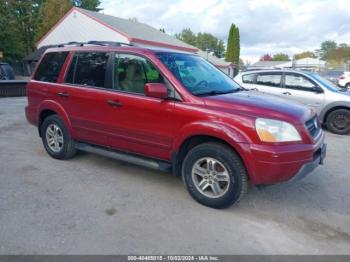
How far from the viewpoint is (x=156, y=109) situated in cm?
411

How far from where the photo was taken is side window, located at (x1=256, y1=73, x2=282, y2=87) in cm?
898

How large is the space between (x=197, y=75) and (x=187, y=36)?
3973 inches

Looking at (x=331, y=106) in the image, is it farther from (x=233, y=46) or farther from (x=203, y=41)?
(x=203, y=41)

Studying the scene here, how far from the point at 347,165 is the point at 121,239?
4.38 m

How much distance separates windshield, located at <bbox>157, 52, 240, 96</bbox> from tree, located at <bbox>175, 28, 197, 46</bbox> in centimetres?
9752

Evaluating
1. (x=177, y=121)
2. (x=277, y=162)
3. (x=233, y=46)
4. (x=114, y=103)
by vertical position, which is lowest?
(x=277, y=162)

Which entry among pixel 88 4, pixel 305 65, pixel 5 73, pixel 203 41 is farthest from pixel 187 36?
pixel 5 73

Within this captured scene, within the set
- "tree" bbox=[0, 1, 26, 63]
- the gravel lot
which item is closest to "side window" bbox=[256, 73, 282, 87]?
the gravel lot

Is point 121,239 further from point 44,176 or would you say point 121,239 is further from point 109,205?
point 44,176

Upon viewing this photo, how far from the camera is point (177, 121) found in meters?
3.96

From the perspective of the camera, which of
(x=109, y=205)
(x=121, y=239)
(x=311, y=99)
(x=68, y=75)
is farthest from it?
(x=311, y=99)

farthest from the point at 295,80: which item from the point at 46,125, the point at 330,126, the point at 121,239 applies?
the point at 121,239

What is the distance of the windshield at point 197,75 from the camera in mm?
4172

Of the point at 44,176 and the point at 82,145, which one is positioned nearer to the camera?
the point at 44,176
